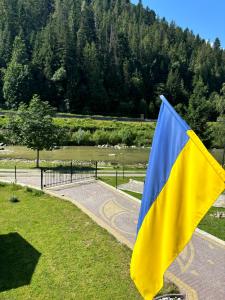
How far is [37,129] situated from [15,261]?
19903 mm

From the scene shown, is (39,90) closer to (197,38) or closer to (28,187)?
(28,187)

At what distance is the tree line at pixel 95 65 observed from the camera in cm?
10769

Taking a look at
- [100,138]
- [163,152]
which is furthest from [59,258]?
[100,138]

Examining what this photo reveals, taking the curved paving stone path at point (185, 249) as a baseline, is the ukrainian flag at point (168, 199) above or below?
above

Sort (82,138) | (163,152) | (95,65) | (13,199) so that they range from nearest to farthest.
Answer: (163,152) < (13,199) < (82,138) < (95,65)

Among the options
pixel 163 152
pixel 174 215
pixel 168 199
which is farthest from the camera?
pixel 163 152

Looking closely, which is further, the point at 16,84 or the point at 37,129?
the point at 16,84

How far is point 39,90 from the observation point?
352 feet

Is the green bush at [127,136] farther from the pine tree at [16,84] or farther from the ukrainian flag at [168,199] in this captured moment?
the ukrainian flag at [168,199]

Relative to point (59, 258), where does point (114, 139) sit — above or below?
below

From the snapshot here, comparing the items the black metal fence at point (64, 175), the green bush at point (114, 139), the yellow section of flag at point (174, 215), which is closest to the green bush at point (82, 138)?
the green bush at point (114, 139)

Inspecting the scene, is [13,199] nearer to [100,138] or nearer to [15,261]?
[15,261]

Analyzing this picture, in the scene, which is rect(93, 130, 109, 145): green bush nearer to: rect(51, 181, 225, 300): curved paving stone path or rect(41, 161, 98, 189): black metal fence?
rect(41, 161, 98, 189): black metal fence

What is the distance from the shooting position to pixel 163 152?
5211 mm
